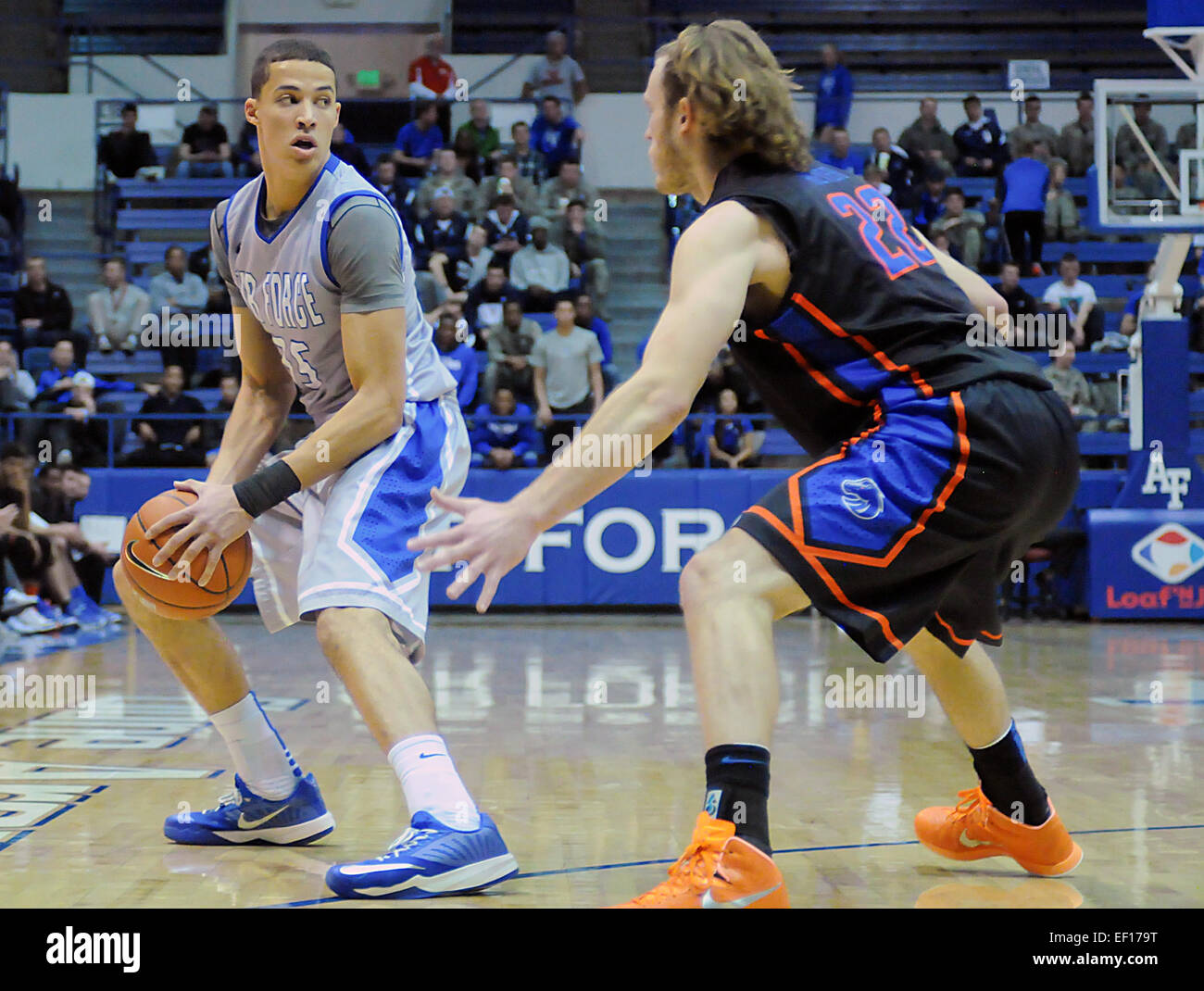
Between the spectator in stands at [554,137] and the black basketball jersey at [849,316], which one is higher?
the spectator in stands at [554,137]

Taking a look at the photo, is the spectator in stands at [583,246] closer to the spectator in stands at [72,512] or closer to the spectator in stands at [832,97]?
the spectator in stands at [832,97]

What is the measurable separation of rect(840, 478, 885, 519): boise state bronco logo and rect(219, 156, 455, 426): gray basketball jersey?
4.30 ft

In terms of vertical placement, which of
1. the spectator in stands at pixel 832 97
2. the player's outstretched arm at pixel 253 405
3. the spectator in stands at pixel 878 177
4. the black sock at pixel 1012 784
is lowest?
the black sock at pixel 1012 784

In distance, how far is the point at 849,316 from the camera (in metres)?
2.74

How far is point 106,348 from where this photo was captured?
1292cm

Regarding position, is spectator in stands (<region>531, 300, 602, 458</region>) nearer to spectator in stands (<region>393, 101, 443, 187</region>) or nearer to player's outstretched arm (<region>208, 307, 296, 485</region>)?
spectator in stands (<region>393, 101, 443, 187</region>)

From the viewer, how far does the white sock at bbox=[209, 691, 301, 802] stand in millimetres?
3584

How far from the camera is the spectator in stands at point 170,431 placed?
11047 mm

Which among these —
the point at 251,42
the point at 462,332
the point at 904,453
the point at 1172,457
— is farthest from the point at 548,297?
the point at 904,453

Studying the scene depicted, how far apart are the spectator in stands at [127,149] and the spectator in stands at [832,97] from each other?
24.2 ft

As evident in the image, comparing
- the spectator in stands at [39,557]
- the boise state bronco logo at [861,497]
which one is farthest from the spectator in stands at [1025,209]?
the boise state bronco logo at [861,497]

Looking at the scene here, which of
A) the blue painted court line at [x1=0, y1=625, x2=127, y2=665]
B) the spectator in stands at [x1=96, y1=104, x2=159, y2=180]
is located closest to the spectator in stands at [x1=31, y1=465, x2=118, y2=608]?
the blue painted court line at [x1=0, y1=625, x2=127, y2=665]
